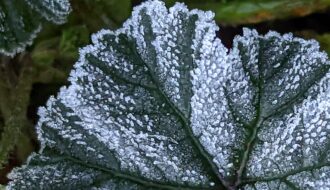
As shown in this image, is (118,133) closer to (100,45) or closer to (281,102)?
(100,45)

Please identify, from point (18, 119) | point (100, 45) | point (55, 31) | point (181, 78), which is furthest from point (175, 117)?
point (55, 31)

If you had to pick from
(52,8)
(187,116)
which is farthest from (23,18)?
(187,116)

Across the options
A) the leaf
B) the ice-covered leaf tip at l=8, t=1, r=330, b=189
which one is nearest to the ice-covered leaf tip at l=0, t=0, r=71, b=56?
the leaf

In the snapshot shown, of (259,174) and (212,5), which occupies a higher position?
(212,5)

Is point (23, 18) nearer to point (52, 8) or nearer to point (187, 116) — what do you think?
point (52, 8)

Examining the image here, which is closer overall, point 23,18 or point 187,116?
point 187,116
